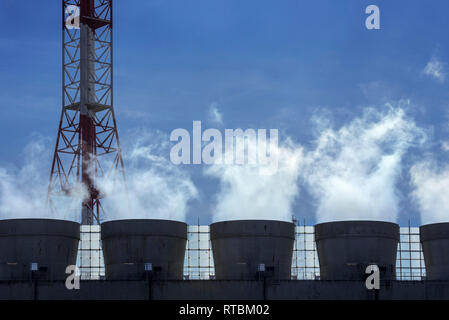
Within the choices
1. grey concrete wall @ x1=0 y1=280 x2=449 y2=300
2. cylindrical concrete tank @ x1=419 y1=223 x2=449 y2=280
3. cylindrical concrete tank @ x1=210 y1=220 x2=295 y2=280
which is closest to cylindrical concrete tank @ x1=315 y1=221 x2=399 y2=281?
grey concrete wall @ x1=0 y1=280 x2=449 y2=300

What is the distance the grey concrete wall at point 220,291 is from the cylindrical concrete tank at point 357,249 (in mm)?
1734

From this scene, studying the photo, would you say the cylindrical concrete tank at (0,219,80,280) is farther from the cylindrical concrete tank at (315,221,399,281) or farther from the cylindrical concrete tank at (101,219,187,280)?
the cylindrical concrete tank at (315,221,399,281)

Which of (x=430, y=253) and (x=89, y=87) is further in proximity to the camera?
(x=89, y=87)

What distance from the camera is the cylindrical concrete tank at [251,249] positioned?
198 ft

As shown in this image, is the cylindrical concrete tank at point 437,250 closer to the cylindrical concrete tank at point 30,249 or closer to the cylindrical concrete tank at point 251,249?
the cylindrical concrete tank at point 251,249

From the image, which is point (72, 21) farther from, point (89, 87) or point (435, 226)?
point (435, 226)

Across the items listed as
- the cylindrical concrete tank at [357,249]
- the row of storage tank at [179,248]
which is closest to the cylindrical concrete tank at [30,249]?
the row of storage tank at [179,248]

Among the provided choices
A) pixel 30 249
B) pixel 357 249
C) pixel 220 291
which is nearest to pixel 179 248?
pixel 220 291

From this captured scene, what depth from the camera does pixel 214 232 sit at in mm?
62406

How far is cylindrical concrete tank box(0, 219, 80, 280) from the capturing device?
2335 inches

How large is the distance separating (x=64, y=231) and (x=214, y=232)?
11.1 metres
